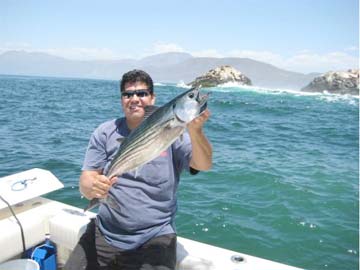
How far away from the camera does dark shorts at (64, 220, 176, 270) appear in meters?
3.49

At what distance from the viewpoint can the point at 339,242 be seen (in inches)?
285

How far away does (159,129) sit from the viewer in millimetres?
2799

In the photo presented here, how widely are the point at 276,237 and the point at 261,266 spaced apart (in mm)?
3886

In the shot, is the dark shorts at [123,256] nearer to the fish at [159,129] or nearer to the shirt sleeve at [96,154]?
the shirt sleeve at [96,154]

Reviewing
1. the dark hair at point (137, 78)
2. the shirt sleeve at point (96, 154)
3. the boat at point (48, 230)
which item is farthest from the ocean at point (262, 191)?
the dark hair at point (137, 78)

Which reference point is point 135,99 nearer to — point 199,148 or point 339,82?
point 199,148

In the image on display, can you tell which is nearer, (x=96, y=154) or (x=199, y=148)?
(x=199, y=148)

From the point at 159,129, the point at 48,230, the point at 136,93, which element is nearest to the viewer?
the point at 159,129

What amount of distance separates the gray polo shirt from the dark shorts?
61mm

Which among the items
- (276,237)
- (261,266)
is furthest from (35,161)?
(261,266)

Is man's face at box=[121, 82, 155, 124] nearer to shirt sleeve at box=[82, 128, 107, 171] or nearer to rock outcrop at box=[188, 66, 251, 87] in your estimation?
shirt sleeve at box=[82, 128, 107, 171]

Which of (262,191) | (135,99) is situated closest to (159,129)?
(135,99)

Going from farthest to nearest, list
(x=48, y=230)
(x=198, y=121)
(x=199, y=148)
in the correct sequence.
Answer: (x=48, y=230), (x=199, y=148), (x=198, y=121)

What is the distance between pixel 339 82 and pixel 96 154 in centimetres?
9167
